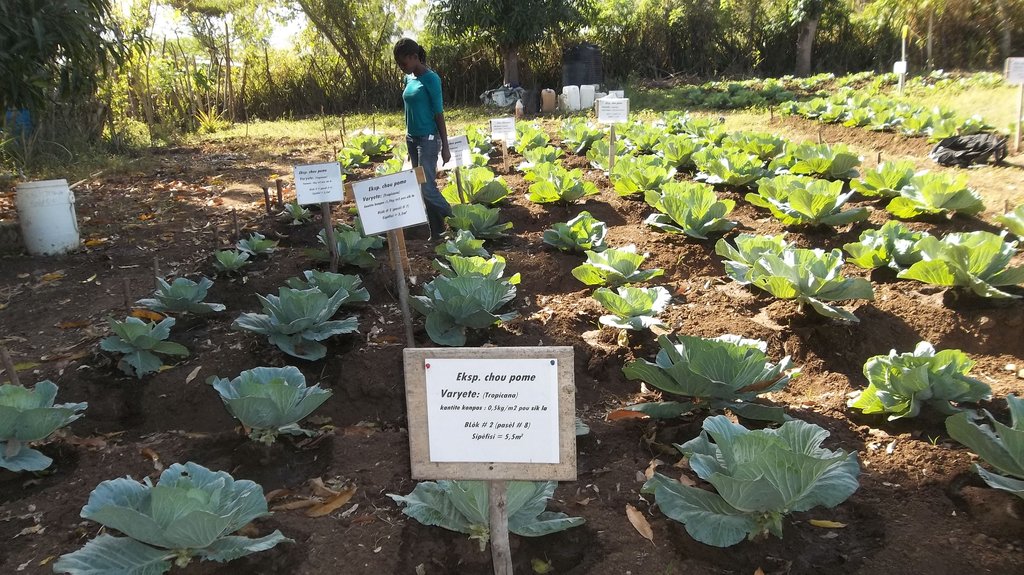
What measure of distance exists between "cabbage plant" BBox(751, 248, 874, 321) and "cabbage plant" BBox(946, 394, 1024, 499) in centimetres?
121

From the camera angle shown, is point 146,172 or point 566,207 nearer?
point 566,207

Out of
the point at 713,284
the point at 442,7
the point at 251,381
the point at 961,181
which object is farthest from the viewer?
the point at 442,7

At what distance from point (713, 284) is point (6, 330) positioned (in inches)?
173

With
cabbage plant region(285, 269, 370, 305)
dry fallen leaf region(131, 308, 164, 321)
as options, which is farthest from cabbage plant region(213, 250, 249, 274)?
cabbage plant region(285, 269, 370, 305)

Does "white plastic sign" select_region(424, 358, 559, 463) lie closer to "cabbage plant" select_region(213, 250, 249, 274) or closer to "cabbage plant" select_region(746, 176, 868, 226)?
"cabbage plant" select_region(213, 250, 249, 274)

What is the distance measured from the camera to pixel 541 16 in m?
18.3

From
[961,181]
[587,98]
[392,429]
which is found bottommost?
[392,429]

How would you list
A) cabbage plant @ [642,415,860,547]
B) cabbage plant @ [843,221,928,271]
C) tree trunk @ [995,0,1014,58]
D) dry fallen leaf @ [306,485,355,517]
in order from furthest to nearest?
tree trunk @ [995,0,1014,58], cabbage plant @ [843,221,928,271], dry fallen leaf @ [306,485,355,517], cabbage plant @ [642,415,860,547]

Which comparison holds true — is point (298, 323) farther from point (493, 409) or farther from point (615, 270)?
point (493, 409)

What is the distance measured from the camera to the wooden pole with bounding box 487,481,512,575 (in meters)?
1.73

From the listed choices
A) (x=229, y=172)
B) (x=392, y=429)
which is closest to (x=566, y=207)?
(x=392, y=429)

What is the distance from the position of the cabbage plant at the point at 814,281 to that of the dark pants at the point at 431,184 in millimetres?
2966

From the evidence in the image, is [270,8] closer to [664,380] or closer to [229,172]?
[229,172]

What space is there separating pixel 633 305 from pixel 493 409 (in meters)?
2.00
